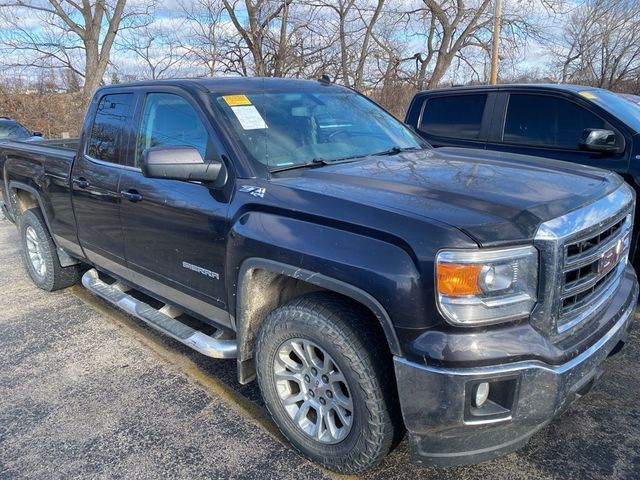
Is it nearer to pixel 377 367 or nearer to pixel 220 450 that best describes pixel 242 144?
pixel 377 367

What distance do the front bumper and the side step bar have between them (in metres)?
1.18

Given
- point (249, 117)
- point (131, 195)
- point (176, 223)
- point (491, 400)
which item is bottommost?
point (491, 400)

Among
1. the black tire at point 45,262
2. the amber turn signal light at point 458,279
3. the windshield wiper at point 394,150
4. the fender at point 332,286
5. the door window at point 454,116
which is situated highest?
the door window at point 454,116

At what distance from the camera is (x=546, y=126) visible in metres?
5.09

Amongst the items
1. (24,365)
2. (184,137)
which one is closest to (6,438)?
(24,365)

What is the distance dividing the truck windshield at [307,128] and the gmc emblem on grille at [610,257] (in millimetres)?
1419

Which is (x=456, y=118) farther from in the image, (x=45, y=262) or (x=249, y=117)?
(x=45, y=262)

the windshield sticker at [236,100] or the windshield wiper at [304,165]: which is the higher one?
the windshield sticker at [236,100]

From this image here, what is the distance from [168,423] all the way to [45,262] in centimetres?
284

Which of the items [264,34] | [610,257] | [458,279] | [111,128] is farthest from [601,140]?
[264,34]

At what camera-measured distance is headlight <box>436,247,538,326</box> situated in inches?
77.0

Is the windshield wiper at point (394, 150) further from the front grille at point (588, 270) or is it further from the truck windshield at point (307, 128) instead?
the front grille at point (588, 270)

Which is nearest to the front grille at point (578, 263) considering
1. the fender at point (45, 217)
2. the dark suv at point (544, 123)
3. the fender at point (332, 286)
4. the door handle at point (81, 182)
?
the fender at point (332, 286)

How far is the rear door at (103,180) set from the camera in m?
3.68
